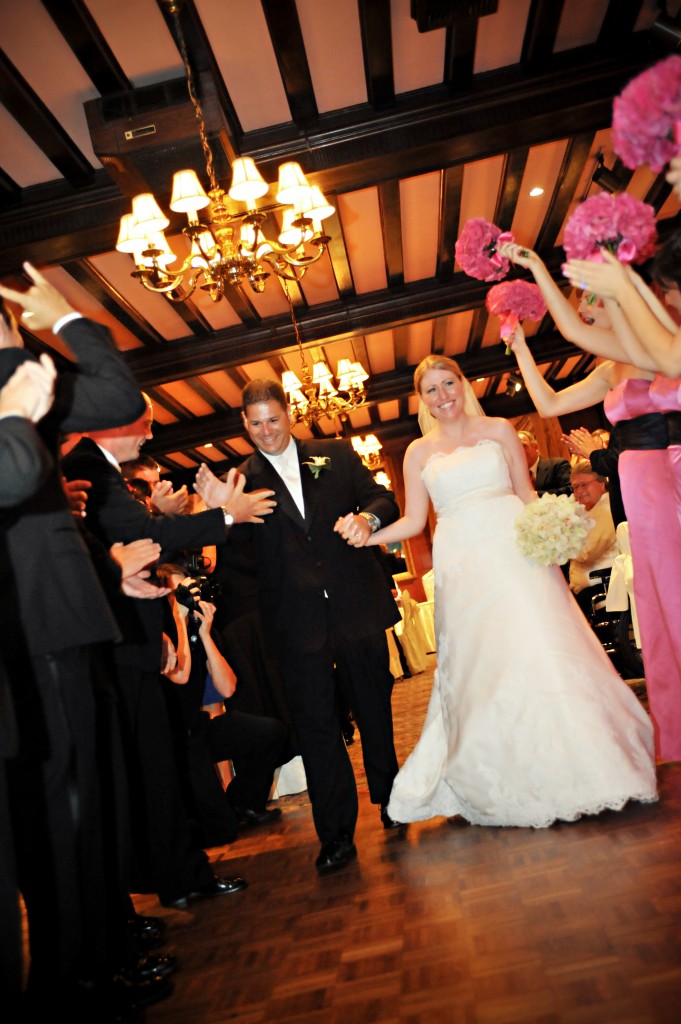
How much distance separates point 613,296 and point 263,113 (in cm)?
463

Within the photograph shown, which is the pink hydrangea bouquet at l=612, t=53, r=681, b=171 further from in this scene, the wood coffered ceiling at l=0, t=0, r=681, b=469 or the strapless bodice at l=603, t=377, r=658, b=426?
the wood coffered ceiling at l=0, t=0, r=681, b=469

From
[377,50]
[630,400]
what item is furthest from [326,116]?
[630,400]

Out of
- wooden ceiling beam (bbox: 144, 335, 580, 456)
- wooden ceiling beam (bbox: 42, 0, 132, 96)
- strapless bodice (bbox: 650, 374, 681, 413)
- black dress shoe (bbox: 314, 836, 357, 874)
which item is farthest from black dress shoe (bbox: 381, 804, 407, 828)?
wooden ceiling beam (bbox: 144, 335, 580, 456)

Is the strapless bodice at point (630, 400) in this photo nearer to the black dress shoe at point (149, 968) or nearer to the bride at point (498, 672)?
the bride at point (498, 672)

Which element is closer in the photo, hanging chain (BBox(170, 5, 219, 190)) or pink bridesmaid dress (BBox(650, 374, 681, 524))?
pink bridesmaid dress (BBox(650, 374, 681, 524))

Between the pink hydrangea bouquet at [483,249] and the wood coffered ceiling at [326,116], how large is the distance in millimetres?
2644

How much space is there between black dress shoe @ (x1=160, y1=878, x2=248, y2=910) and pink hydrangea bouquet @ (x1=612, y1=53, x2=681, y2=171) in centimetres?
260

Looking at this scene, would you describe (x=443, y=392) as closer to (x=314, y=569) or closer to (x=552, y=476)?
(x=314, y=569)

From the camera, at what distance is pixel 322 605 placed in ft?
9.97

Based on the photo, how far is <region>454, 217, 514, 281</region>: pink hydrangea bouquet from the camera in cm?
297

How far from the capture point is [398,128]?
623 centimetres

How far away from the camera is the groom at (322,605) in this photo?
2.92 m

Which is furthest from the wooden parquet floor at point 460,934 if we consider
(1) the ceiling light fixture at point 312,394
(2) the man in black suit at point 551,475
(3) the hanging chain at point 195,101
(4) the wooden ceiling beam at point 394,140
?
(1) the ceiling light fixture at point 312,394

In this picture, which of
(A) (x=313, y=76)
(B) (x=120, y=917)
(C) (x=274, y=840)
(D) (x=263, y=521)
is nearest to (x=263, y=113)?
(A) (x=313, y=76)
